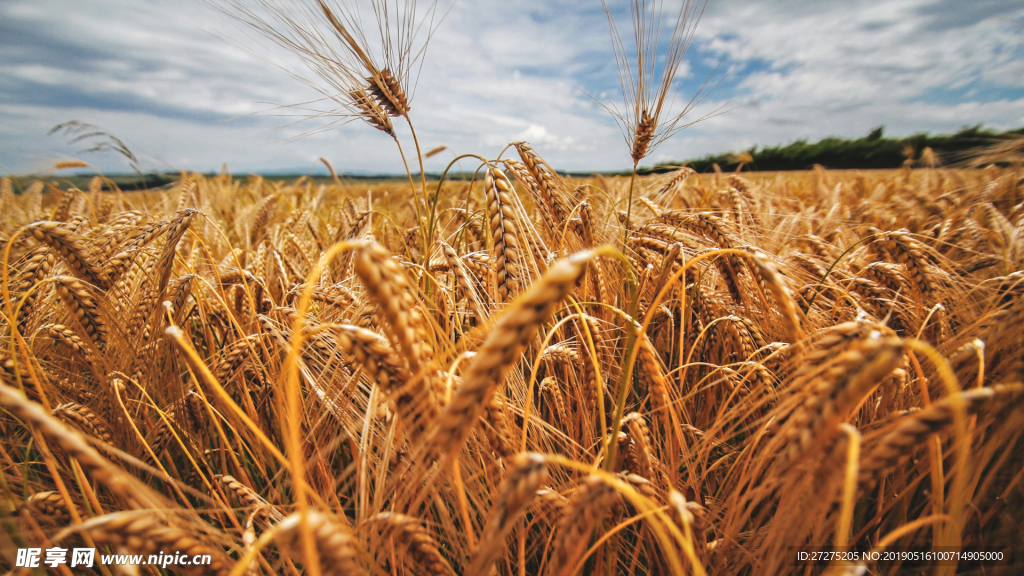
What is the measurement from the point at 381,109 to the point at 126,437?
134cm

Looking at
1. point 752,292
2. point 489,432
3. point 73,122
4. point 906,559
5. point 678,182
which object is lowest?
point 906,559

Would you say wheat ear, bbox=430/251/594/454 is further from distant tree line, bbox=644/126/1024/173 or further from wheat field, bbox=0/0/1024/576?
distant tree line, bbox=644/126/1024/173

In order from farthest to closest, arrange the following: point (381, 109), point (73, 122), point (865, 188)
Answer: point (865, 188), point (73, 122), point (381, 109)

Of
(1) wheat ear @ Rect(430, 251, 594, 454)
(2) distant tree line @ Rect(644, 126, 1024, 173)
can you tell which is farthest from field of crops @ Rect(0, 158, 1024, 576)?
(2) distant tree line @ Rect(644, 126, 1024, 173)

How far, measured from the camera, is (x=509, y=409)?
99 cm

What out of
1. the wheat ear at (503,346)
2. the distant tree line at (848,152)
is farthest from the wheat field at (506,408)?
the distant tree line at (848,152)

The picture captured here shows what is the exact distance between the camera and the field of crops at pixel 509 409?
0.55 m

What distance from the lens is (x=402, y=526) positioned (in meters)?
0.66

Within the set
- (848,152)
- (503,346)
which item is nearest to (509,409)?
(503,346)

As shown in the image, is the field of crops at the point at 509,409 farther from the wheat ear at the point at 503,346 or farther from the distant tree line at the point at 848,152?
the distant tree line at the point at 848,152

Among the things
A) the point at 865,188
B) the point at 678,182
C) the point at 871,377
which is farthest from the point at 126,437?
the point at 865,188

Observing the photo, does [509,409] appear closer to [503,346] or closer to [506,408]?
[506,408]

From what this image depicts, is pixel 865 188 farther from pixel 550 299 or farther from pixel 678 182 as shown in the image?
pixel 550 299

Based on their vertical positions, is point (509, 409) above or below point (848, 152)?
below
